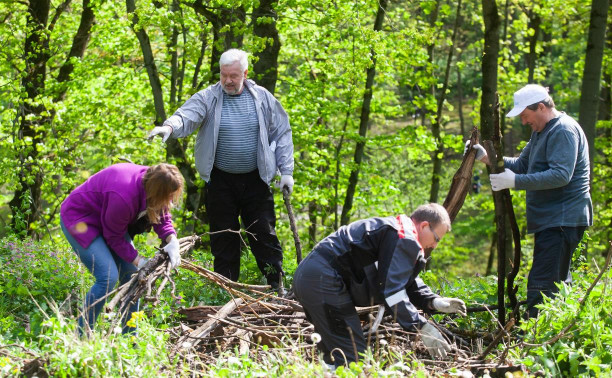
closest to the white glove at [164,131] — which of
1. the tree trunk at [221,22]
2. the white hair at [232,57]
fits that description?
the white hair at [232,57]

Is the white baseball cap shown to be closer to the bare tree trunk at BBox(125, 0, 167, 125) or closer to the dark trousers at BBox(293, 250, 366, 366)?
the dark trousers at BBox(293, 250, 366, 366)

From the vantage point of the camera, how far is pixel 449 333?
→ 555 cm

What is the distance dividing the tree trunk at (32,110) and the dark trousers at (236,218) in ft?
13.7

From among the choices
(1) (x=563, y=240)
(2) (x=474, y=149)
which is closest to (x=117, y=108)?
(2) (x=474, y=149)

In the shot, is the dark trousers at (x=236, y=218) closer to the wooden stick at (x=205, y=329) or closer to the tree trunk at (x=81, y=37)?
the wooden stick at (x=205, y=329)

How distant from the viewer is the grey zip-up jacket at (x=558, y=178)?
537cm

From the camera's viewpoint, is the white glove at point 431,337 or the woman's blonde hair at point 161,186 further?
the woman's blonde hair at point 161,186

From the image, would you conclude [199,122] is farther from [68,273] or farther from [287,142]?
[68,273]

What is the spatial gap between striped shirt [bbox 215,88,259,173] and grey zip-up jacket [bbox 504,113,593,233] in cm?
237

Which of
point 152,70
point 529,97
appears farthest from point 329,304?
point 152,70

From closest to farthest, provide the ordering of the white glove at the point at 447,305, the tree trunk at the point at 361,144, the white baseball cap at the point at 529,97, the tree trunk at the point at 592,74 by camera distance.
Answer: the white glove at the point at 447,305 < the white baseball cap at the point at 529,97 < the tree trunk at the point at 592,74 < the tree trunk at the point at 361,144

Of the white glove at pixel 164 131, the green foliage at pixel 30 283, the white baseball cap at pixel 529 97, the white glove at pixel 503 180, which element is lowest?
the green foliage at pixel 30 283

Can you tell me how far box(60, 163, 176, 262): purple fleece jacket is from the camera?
4.95 metres

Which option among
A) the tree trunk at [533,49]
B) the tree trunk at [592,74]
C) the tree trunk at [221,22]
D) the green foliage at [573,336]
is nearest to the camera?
the green foliage at [573,336]
